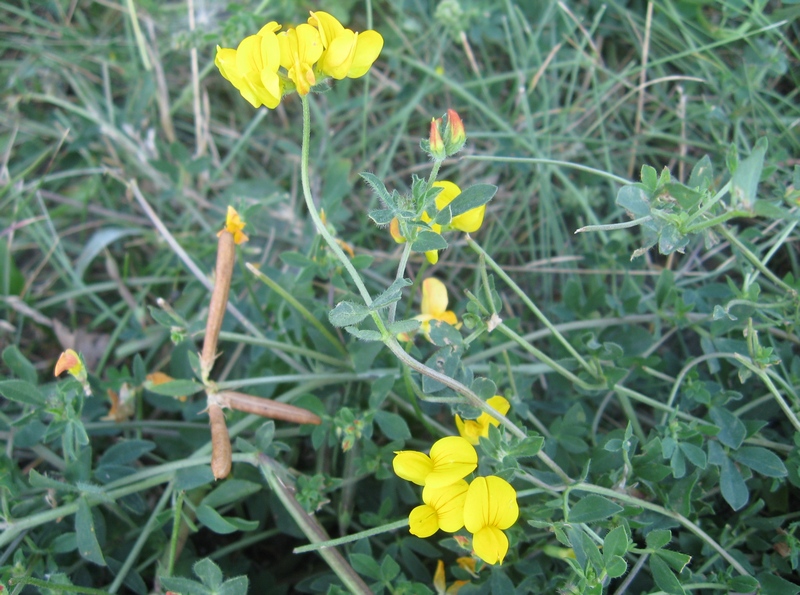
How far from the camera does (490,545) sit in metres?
1.43

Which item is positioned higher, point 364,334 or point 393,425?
Result: point 364,334

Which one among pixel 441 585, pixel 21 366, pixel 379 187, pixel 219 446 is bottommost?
pixel 441 585

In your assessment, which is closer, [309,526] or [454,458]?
[454,458]

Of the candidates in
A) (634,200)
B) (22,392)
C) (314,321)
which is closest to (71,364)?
(22,392)

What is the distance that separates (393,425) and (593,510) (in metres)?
0.60

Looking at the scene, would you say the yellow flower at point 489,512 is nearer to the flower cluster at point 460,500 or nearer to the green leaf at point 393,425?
the flower cluster at point 460,500

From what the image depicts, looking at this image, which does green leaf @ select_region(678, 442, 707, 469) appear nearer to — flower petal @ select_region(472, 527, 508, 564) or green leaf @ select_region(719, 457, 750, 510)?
green leaf @ select_region(719, 457, 750, 510)

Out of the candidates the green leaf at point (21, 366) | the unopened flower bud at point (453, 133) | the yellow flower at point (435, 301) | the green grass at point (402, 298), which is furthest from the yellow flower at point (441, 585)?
the green leaf at point (21, 366)

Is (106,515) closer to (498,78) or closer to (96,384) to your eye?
(96,384)

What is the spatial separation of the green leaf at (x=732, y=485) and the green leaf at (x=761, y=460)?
0.03 m

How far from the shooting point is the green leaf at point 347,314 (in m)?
1.39

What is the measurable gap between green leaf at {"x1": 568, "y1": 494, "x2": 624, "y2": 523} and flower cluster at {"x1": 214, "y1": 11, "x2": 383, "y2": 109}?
3.78 ft

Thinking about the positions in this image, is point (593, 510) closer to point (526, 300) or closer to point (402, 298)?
point (526, 300)

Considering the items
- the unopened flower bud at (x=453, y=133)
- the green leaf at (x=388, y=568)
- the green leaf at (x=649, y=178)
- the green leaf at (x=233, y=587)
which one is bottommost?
the green leaf at (x=388, y=568)
